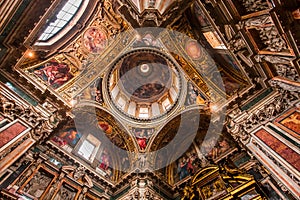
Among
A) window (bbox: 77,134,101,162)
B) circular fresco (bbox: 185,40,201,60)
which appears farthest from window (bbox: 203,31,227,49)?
window (bbox: 77,134,101,162)

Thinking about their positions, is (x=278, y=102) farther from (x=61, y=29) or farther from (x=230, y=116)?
(x=61, y=29)

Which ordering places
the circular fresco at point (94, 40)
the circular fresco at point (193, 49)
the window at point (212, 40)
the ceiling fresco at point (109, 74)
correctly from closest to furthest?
the window at point (212, 40), the ceiling fresco at point (109, 74), the circular fresco at point (94, 40), the circular fresco at point (193, 49)

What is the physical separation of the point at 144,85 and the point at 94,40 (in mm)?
6102

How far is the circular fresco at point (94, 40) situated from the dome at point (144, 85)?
291 cm

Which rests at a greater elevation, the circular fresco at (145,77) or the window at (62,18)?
the circular fresco at (145,77)

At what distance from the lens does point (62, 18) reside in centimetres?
969

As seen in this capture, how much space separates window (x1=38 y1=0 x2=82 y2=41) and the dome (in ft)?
14.8

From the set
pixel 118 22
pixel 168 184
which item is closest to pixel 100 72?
pixel 118 22

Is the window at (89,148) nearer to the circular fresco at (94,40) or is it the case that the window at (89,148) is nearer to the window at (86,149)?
the window at (86,149)

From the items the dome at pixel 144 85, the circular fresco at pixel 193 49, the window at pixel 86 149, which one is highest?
the dome at pixel 144 85

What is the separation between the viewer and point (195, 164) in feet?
36.2

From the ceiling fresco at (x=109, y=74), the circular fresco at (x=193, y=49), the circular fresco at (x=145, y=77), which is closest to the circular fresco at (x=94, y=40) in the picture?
the ceiling fresco at (x=109, y=74)

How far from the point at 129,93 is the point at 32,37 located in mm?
8222

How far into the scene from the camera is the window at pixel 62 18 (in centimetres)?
922
